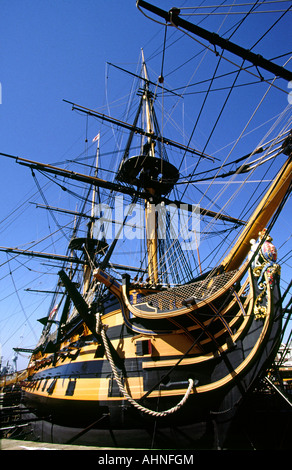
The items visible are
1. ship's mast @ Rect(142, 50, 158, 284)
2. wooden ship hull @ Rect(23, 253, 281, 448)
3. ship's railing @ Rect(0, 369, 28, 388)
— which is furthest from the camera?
ship's railing @ Rect(0, 369, 28, 388)

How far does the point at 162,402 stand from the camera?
5023 millimetres

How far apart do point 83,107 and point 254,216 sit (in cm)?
1286

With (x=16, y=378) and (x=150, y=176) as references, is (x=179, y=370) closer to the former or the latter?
(x=150, y=176)

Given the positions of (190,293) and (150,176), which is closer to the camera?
(190,293)

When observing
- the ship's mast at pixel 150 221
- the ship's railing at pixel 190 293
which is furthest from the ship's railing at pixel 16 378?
the ship's railing at pixel 190 293

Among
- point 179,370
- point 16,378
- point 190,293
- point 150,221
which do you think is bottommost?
point 16,378

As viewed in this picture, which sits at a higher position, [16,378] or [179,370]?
[179,370]

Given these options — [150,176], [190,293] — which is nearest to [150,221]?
[150,176]

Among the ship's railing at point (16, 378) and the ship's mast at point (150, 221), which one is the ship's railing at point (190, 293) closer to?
the ship's mast at point (150, 221)

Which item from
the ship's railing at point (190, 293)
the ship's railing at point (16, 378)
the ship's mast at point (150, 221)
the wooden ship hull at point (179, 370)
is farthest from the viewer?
the ship's railing at point (16, 378)

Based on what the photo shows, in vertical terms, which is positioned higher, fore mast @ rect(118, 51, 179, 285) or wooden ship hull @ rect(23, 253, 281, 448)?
fore mast @ rect(118, 51, 179, 285)

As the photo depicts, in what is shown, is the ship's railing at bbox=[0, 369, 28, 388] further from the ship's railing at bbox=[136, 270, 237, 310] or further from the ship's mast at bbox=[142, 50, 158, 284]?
the ship's railing at bbox=[136, 270, 237, 310]

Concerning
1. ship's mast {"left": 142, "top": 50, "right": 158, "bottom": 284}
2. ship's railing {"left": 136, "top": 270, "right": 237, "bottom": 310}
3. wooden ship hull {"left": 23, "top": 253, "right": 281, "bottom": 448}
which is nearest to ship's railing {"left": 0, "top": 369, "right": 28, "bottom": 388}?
ship's mast {"left": 142, "top": 50, "right": 158, "bottom": 284}
